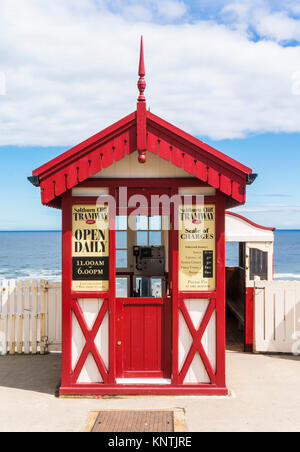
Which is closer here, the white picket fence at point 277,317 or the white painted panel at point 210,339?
the white painted panel at point 210,339

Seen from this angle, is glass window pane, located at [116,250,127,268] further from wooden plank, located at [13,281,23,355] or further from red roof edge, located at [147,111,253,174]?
red roof edge, located at [147,111,253,174]

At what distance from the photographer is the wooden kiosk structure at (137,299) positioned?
5.62m

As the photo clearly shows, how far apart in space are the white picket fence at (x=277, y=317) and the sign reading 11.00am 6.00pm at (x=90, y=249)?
10.5ft

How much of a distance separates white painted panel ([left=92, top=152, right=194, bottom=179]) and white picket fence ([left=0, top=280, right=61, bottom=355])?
9.19 ft

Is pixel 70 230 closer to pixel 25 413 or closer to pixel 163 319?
pixel 163 319

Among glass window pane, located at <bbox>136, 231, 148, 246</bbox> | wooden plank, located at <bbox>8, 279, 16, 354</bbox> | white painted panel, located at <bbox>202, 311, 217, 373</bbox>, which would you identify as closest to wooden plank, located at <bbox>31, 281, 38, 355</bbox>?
wooden plank, located at <bbox>8, 279, 16, 354</bbox>

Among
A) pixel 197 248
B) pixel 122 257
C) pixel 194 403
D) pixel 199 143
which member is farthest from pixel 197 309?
pixel 122 257

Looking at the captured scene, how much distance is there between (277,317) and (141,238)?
3.18 meters

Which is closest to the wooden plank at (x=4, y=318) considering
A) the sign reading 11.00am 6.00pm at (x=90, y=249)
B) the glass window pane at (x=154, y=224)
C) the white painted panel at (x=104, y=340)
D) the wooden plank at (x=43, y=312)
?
the wooden plank at (x=43, y=312)

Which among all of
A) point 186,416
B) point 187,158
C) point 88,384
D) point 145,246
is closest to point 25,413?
point 88,384

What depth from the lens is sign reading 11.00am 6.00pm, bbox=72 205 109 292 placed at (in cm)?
575

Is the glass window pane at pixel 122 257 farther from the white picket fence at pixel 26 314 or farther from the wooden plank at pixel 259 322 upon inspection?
the wooden plank at pixel 259 322
